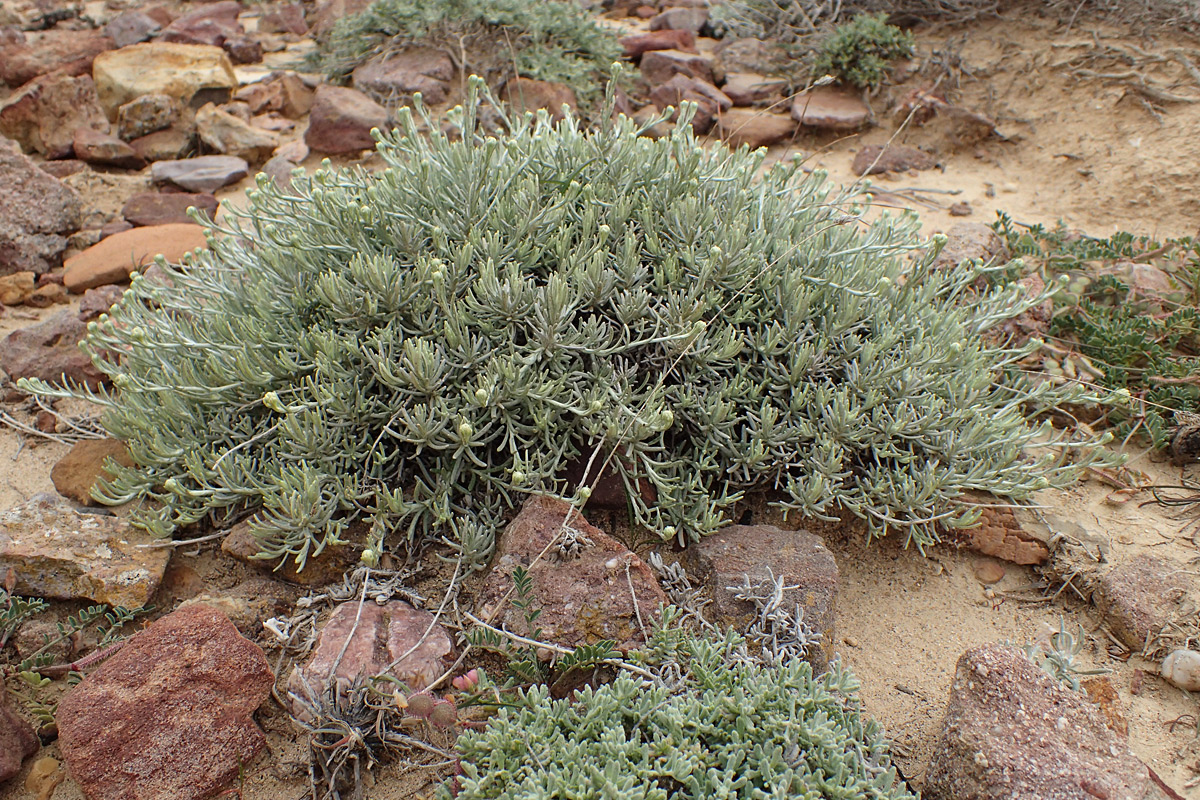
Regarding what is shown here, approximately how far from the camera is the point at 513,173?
3127 mm

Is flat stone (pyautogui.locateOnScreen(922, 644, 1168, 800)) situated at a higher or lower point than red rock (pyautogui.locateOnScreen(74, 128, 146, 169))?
higher

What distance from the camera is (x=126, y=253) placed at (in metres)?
4.71

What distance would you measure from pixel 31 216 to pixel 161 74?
249 cm

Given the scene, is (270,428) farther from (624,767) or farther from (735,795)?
(735,795)

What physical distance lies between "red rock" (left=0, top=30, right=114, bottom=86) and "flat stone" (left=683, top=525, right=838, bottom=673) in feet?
22.1

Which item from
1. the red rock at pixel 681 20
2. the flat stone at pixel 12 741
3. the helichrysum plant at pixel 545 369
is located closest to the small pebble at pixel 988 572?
the helichrysum plant at pixel 545 369

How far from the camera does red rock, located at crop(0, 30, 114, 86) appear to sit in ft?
23.9

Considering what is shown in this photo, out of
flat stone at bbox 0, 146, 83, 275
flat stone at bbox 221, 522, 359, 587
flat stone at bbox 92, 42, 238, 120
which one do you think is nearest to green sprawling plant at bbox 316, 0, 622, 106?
flat stone at bbox 92, 42, 238, 120

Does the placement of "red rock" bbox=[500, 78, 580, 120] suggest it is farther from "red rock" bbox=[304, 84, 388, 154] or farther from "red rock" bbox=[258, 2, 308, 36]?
"red rock" bbox=[258, 2, 308, 36]

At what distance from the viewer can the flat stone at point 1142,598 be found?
9.05 ft

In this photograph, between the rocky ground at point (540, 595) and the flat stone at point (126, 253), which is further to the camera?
the flat stone at point (126, 253)

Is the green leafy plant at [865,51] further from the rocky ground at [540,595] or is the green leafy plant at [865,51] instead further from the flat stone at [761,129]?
the rocky ground at [540,595]

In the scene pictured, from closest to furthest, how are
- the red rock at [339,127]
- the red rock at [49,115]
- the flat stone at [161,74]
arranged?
the red rock at [339,127] < the red rock at [49,115] < the flat stone at [161,74]

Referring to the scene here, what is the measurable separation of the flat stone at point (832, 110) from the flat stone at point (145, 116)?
4.66m
